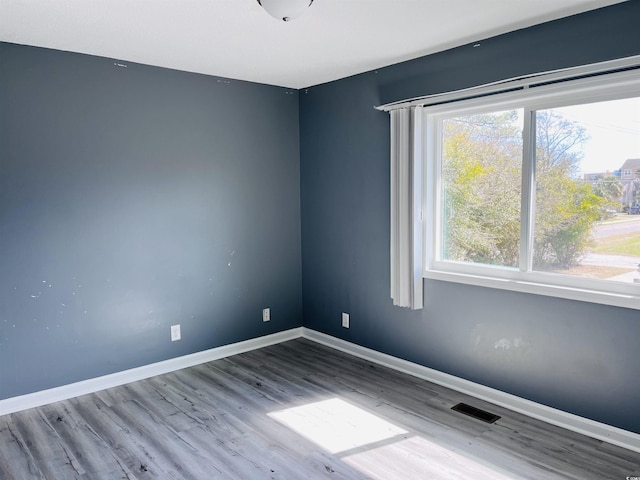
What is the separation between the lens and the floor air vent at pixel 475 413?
2895 millimetres

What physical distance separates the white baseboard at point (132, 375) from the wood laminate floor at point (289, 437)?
0.07 m

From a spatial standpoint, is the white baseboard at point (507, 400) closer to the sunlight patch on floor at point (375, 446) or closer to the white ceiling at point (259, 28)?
the sunlight patch on floor at point (375, 446)

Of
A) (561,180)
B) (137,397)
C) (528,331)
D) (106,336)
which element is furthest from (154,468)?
(561,180)

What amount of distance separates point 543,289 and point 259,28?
2289 mm

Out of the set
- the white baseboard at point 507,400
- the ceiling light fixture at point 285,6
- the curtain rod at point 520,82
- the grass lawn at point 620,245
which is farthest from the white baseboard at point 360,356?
the ceiling light fixture at point 285,6

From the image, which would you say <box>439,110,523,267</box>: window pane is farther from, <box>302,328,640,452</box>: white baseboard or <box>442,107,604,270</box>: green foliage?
<box>302,328,640,452</box>: white baseboard

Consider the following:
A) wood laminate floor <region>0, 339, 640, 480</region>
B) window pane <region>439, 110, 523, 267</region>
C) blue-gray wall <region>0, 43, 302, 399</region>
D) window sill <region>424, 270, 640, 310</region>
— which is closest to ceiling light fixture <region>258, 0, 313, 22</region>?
window pane <region>439, 110, 523, 267</region>

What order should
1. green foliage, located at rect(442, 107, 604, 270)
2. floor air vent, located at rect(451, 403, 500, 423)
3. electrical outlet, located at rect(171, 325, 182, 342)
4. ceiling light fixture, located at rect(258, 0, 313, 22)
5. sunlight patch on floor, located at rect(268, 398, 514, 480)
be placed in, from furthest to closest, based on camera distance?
electrical outlet, located at rect(171, 325, 182, 342) → floor air vent, located at rect(451, 403, 500, 423) → green foliage, located at rect(442, 107, 604, 270) → sunlight patch on floor, located at rect(268, 398, 514, 480) → ceiling light fixture, located at rect(258, 0, 313, 22)

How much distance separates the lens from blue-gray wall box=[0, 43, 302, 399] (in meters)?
3.08

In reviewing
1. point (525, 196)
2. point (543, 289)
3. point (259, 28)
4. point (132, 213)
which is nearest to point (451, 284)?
point (543, 289)

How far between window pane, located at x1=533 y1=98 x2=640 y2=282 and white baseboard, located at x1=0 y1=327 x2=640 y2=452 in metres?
0.85

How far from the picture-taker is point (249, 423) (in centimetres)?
290

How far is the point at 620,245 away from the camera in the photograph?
2.61 meters

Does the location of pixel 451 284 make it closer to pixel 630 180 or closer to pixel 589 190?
pixel 589 190
